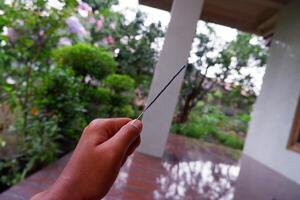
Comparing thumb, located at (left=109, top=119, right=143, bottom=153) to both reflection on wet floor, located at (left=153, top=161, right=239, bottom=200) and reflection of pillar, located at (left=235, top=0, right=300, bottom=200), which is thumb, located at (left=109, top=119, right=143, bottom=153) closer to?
reflection on wet floor, located at (left=153, top=161, right=239, bottom=200)

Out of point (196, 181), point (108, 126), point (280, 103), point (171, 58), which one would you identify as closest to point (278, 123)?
point (280, 103)

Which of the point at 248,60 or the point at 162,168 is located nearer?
the point at 162,168

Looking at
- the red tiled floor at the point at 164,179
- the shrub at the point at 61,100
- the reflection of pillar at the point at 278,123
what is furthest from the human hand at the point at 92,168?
the reflection of pillar at the point at 278,123

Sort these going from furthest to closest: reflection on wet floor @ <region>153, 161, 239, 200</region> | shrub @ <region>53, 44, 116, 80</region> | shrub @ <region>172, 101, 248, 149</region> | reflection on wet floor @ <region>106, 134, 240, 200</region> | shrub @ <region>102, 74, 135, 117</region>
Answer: shrub @ <region>172, 101, 248, 149</region> → shrub @ <region>102, 74, 135, 117</region> → shrub @ <region>53, 44, 116, 80</region> → reflection on wet floor @ <region>153, 161, 239, 200</region> → reflection on wet floor @ <region>106, 134, 240, 200</region>

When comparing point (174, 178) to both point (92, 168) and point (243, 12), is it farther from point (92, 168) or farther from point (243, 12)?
point (243, 12)

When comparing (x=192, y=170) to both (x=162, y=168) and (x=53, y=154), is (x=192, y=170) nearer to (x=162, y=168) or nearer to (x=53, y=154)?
(x=162, y=168)

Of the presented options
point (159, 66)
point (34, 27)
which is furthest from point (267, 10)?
point (34, 27)

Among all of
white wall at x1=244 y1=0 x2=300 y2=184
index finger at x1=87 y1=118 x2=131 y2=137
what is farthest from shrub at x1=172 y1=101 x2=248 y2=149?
index finger at x1=87 y1=118 x2=131 y2=137
